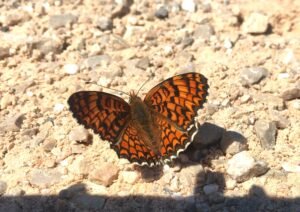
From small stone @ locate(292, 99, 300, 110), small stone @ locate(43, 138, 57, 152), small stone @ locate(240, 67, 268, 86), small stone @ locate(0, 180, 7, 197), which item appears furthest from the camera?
small stone @ locate(240, 67, 268, 86)

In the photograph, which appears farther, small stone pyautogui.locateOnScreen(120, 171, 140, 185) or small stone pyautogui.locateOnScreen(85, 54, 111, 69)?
small stone pyautogui.locateOnScreen(85, 54, 111, 69)

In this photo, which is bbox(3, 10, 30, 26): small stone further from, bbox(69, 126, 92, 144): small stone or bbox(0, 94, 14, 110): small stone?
bbox(69, 126, 92, 144): small stone

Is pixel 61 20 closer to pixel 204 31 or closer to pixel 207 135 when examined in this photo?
pixel 204 31

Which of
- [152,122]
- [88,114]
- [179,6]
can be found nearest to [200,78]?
[152,122]

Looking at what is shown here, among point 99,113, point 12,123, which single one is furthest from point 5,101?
point 99,113

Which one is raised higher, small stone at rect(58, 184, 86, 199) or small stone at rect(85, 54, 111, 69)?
small stone at rect(85, 54, 111, 69)

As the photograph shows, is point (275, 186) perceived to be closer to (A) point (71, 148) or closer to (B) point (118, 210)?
(B) point (118, 210)

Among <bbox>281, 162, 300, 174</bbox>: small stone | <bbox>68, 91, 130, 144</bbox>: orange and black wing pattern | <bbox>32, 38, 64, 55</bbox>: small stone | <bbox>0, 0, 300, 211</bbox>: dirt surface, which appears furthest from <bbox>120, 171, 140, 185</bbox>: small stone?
<bbox>32, 38, 64, 55</bbox>: small stone
